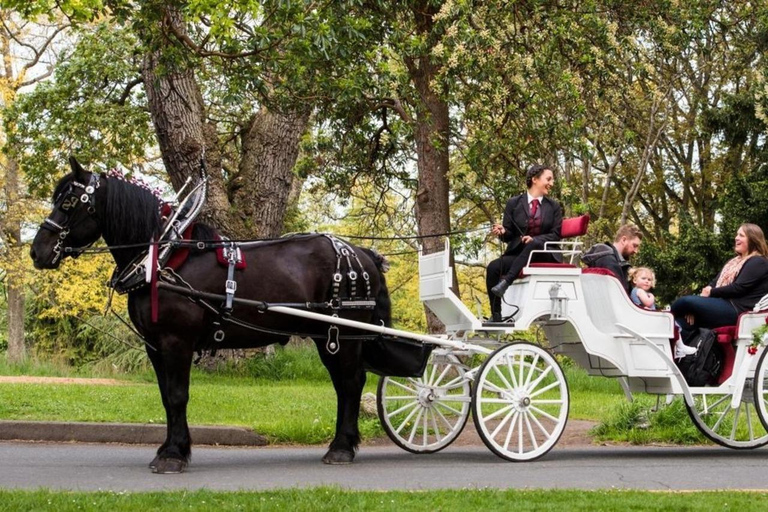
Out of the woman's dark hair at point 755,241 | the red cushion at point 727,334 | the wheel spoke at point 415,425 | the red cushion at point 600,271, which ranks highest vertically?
the woman's dark hair at point 755,241

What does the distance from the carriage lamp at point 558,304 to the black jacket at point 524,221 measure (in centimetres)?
50

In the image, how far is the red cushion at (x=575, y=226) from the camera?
1012cm

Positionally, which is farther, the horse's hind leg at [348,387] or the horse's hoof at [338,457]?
the horse's hind leg at [348,387]

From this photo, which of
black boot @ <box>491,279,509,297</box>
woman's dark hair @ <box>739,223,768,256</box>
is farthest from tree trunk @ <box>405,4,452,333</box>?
black boot @ <box>491,279,509,297</box>

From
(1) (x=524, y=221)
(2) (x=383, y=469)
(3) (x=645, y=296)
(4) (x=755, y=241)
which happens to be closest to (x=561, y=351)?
(3) (x=645, y=296)

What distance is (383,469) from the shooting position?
928 cm

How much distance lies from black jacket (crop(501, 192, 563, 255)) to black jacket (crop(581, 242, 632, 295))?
0.42 metres

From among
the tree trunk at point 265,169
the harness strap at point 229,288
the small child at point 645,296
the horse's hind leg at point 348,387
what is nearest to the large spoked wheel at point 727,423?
the small child at point 645,296

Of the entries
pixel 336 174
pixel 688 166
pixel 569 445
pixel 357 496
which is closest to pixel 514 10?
pixel 336 174

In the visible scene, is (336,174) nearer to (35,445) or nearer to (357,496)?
(35,445)

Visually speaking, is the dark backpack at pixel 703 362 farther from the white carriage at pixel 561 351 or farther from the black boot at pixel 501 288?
the black boot at pixel 501 288

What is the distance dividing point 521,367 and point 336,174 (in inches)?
488

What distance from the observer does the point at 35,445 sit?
11.1m

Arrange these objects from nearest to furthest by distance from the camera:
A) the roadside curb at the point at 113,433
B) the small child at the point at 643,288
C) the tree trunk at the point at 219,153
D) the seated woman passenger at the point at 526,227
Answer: the seated woman passenger at the point at 526,227 < the small child at the point at 643,288 < the roadside curb at the point at 113,433 < the tree trunk at the point at 219,153
